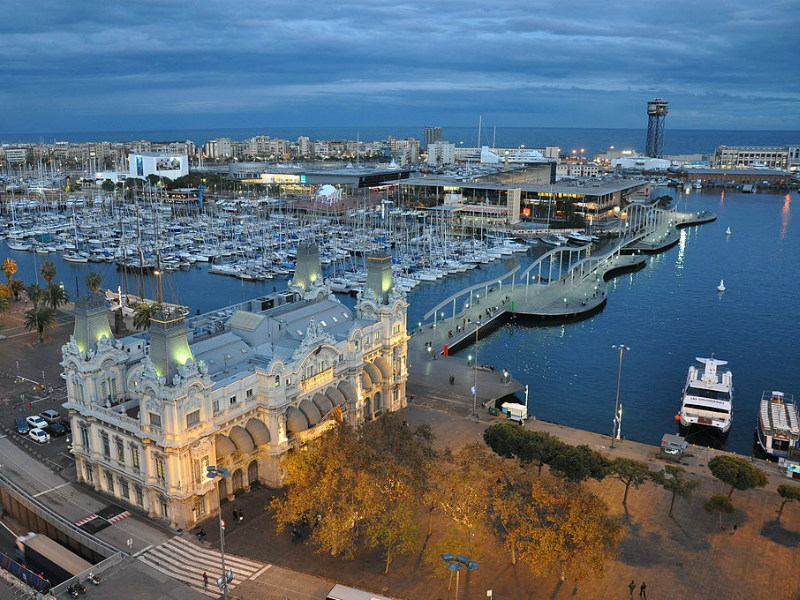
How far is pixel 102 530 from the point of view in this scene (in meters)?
49.4

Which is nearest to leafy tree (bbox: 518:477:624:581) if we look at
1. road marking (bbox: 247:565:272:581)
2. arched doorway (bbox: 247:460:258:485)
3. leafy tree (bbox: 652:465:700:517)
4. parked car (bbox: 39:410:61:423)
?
leafy tree (bbox: 652:465:700:517)

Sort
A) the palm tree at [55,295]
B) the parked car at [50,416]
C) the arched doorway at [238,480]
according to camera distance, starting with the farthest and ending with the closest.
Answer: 1. the palm tree at [55,295]
2. the parked car at [50,416]
3. the arched doorway at [238,480]

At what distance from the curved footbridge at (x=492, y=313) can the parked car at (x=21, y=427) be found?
3753 centimetres

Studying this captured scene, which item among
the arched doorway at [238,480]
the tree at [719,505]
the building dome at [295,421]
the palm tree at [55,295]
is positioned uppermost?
the palm tree at [55,295]

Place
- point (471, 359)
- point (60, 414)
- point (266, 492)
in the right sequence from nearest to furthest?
1. point (266, 492)
2. point (60, 414)
3. point (471, 359)

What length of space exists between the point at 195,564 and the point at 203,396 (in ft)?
37.5

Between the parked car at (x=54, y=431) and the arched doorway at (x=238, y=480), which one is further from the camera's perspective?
the parked car at (x=54, y=431)

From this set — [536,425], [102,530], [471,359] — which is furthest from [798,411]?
[102,530]

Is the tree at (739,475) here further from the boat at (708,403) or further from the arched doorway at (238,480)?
the arched doorway at (238,480)

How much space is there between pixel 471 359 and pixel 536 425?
22631 mm

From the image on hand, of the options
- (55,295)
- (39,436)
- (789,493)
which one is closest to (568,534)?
(789,493)

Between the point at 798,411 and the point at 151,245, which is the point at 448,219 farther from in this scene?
the point at 798,411

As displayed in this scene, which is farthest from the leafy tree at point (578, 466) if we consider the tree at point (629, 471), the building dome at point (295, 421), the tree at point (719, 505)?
the building dome at point (295, 421)

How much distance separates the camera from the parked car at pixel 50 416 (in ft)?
213
